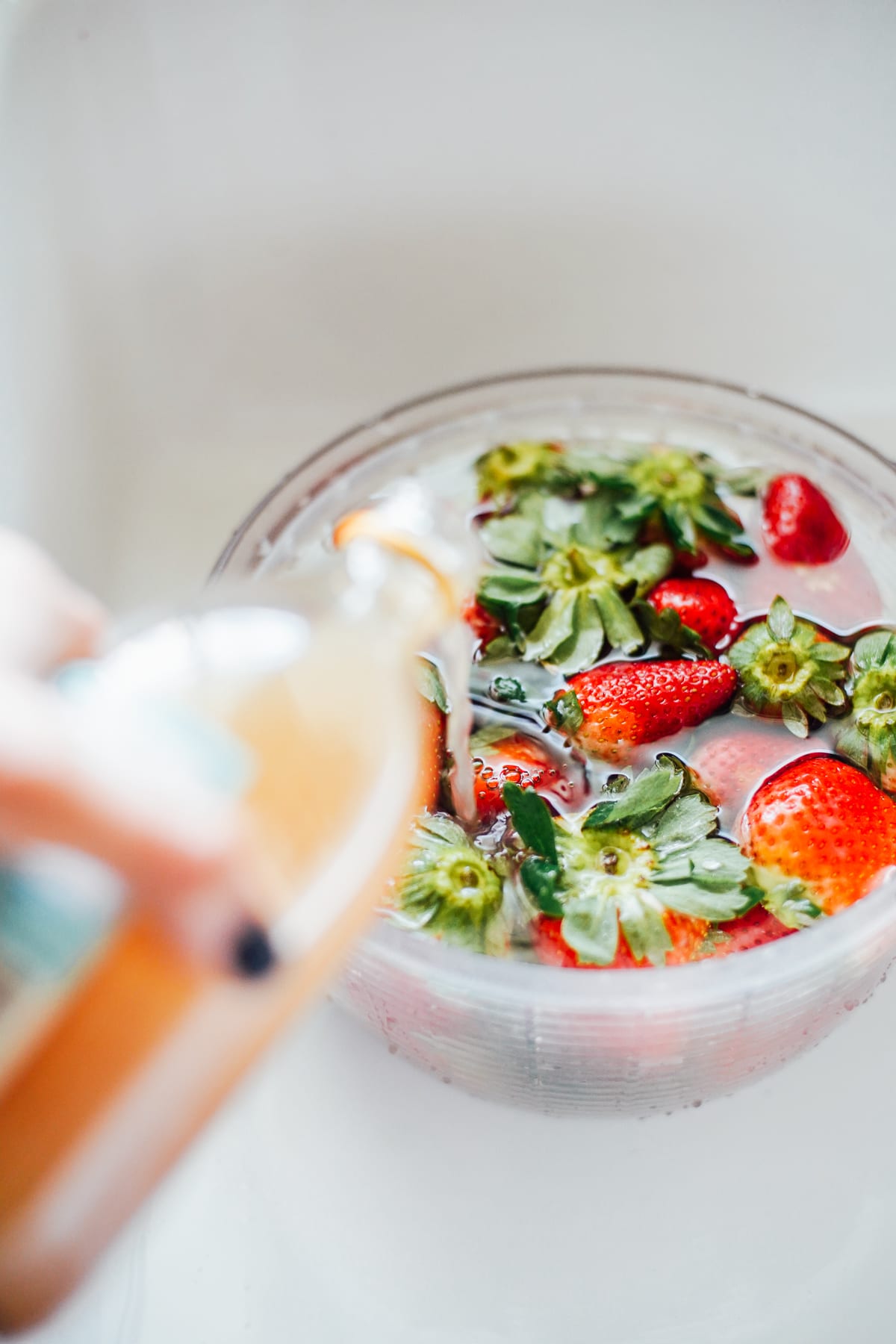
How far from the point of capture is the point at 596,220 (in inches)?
40.9

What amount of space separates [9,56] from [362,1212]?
81 centimetres

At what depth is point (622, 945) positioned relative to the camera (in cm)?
60

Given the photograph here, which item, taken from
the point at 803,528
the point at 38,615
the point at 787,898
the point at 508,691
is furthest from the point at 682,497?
the point at 38,615

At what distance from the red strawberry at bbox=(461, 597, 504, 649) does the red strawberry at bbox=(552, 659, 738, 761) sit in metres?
0.07

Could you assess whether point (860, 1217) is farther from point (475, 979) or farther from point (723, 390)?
point (723, 390)

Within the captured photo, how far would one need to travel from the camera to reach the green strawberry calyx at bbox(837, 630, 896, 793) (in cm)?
68

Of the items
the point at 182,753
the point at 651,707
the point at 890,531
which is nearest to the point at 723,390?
the point at 890,531

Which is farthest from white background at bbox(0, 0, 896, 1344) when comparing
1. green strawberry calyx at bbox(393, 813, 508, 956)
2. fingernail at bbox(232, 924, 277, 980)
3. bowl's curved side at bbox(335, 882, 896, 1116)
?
fingernail at bbox(232, 924, 277, 980)

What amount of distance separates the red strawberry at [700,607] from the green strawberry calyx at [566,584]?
0.01 metres

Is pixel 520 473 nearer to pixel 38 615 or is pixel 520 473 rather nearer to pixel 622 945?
pixel 622 945

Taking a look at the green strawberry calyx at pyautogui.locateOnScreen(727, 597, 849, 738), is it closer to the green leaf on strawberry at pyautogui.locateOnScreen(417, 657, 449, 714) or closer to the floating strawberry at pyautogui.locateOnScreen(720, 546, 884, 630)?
the floating strawberry at pyautogui.locateOnScreen(720, 546, 884, 630)

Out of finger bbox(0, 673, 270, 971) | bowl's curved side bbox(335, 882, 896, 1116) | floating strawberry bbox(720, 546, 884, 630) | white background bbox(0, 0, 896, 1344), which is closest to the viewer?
finger bbox(0, 673, 270, 971)

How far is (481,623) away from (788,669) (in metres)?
0.19

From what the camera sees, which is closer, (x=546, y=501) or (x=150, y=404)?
(x=546, y=501)
